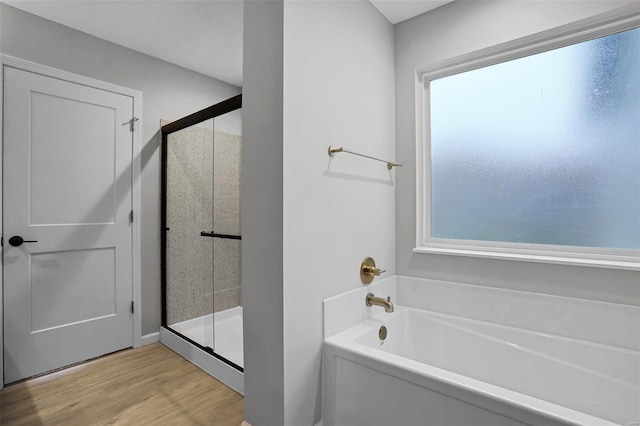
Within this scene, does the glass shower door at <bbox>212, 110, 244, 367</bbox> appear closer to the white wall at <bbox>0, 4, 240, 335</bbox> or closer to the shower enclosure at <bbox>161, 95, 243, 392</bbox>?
the shower enclosure at <bbox>161, 95, 243, 392</bbox>

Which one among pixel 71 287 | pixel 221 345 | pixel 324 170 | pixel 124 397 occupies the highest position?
pixel 324 170

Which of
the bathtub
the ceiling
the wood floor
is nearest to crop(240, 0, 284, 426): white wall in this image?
the bathtub

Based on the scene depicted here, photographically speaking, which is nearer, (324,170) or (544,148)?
(324,170)

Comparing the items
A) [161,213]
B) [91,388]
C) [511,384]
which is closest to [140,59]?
[161,213]

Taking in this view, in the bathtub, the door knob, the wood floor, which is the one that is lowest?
the wood floor

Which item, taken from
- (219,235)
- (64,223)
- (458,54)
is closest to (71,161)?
(64,223)

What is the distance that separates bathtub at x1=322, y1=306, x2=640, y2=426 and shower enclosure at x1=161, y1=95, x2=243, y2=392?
920 millimetres

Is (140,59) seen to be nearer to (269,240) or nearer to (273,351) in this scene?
(269,240)

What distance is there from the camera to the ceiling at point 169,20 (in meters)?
2.15

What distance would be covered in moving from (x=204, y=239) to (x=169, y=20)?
1.62 metres

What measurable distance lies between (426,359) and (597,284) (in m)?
0.97

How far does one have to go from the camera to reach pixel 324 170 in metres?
1.64

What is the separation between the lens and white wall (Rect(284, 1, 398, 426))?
145 centimetres

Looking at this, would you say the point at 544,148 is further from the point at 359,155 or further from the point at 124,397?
the point at 124,397
